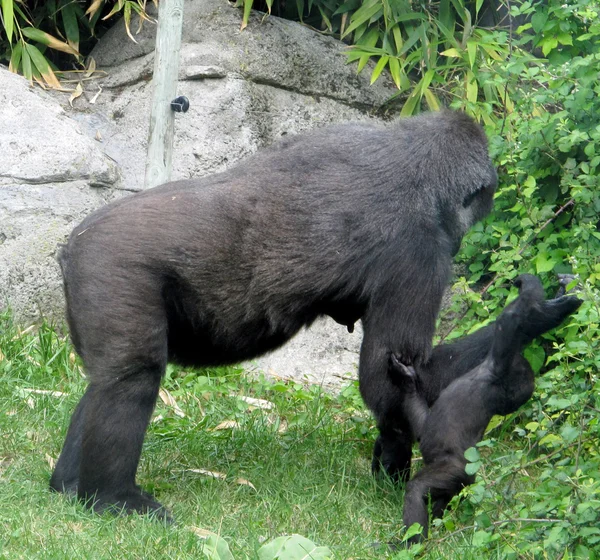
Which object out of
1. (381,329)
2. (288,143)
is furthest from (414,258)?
(288,143)

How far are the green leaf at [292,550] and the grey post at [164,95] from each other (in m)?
2.29

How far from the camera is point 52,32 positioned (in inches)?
266

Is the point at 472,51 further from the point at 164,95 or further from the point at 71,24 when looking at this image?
the point at 71,24

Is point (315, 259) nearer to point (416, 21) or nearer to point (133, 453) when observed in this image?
point (133, 453)

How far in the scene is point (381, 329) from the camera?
3.62 m

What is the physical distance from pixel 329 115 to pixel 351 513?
3.36m

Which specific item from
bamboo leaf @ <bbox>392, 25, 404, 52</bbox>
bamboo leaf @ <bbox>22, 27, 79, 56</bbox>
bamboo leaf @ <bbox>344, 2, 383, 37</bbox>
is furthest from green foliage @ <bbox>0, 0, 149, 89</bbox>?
bamboo leaf @ <bbox>392, 25, 404, 52</bbox>

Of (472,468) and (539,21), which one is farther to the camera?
(539,21)

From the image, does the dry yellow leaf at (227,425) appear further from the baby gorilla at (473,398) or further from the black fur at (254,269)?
the baby gorilla at (473,398)

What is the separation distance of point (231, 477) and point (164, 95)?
1.95 metres

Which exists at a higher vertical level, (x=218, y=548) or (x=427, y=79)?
(x=427, y=79)

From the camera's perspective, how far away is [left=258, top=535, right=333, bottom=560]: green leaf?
115 inches

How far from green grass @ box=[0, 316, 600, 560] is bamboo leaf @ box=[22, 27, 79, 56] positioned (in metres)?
2.19

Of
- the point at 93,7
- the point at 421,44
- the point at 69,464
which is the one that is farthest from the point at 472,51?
the point at 69,464
